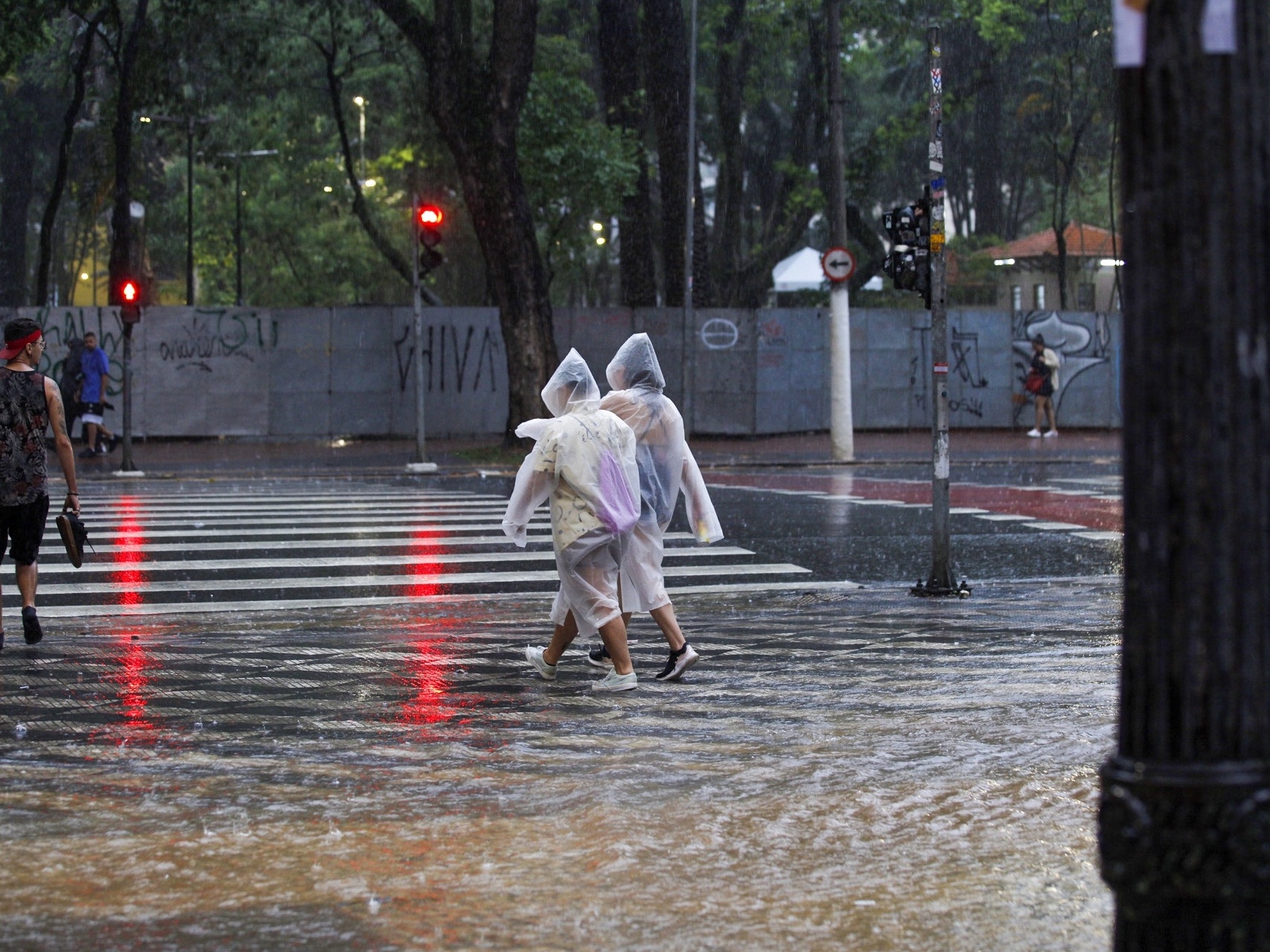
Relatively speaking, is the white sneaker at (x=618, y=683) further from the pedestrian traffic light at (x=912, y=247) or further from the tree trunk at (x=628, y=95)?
the tree trunk at (x=628, y=95)

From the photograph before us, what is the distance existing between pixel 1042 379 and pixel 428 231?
1324 cm

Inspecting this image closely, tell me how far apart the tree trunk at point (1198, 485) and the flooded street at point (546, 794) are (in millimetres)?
1591

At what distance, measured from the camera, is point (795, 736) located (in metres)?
6.65

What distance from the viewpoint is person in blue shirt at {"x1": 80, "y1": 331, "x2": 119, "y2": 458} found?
79.4 feet

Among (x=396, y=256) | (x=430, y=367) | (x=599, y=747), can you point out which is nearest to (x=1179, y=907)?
(x=599, y=747)

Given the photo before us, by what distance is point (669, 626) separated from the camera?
7.95 meters

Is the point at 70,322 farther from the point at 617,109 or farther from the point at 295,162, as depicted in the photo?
the point at 295,162

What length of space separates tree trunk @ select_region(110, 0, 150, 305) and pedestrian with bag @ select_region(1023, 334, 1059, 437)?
1673cm

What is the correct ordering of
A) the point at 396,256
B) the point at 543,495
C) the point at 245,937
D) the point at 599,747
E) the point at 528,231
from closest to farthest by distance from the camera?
the point at 245,937
the point at 599,747
the point at 543,495
the point at 528,231
the point at 396,256

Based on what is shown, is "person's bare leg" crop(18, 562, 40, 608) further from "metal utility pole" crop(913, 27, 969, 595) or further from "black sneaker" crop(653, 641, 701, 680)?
"metal utility pole" crop(913, 27, 969, 595)

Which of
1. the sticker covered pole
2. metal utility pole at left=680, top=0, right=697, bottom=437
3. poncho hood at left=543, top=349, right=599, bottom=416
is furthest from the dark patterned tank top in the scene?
metal utility pole at left=680, top=0, right=697, bottom=437

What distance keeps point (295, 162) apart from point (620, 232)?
15.1 m

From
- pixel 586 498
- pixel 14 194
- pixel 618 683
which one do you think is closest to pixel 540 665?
pixel 618 683

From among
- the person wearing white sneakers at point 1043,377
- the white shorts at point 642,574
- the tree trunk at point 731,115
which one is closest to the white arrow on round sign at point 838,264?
the person wearing white sneakers at point 1043,377
